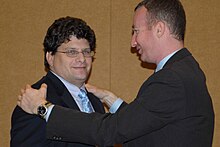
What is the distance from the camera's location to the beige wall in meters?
2.68

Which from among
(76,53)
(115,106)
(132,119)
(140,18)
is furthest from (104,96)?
(132,119)

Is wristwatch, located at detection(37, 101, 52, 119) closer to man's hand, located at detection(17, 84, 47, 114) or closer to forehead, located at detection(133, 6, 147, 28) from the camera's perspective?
man's hand, located at detection(17, 84, 47, 114)

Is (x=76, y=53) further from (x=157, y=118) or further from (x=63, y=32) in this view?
(x=157, y=118)

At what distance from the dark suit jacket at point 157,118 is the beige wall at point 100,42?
3.98 feet

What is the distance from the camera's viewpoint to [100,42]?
275 centimetres

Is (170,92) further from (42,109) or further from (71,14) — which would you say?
(71,14)

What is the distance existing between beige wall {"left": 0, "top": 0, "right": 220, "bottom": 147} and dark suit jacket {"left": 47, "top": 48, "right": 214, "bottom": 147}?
1.21 meters

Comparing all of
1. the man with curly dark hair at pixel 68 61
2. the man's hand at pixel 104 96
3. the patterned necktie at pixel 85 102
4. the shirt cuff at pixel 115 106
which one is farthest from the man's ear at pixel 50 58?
the shirt cuff at pixel 115 106

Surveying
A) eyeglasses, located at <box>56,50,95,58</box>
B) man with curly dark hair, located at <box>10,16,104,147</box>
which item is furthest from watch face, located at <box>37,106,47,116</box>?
eyeglasses, located at <box>56,50,95,58</box>

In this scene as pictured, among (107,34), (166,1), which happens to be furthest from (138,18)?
(107,34)

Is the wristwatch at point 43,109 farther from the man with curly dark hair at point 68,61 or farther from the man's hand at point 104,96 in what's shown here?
the man's hand at point 104,96

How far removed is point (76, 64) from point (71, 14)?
0.76 meters

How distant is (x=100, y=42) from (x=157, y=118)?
4.54 feet

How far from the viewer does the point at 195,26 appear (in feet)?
9.39
